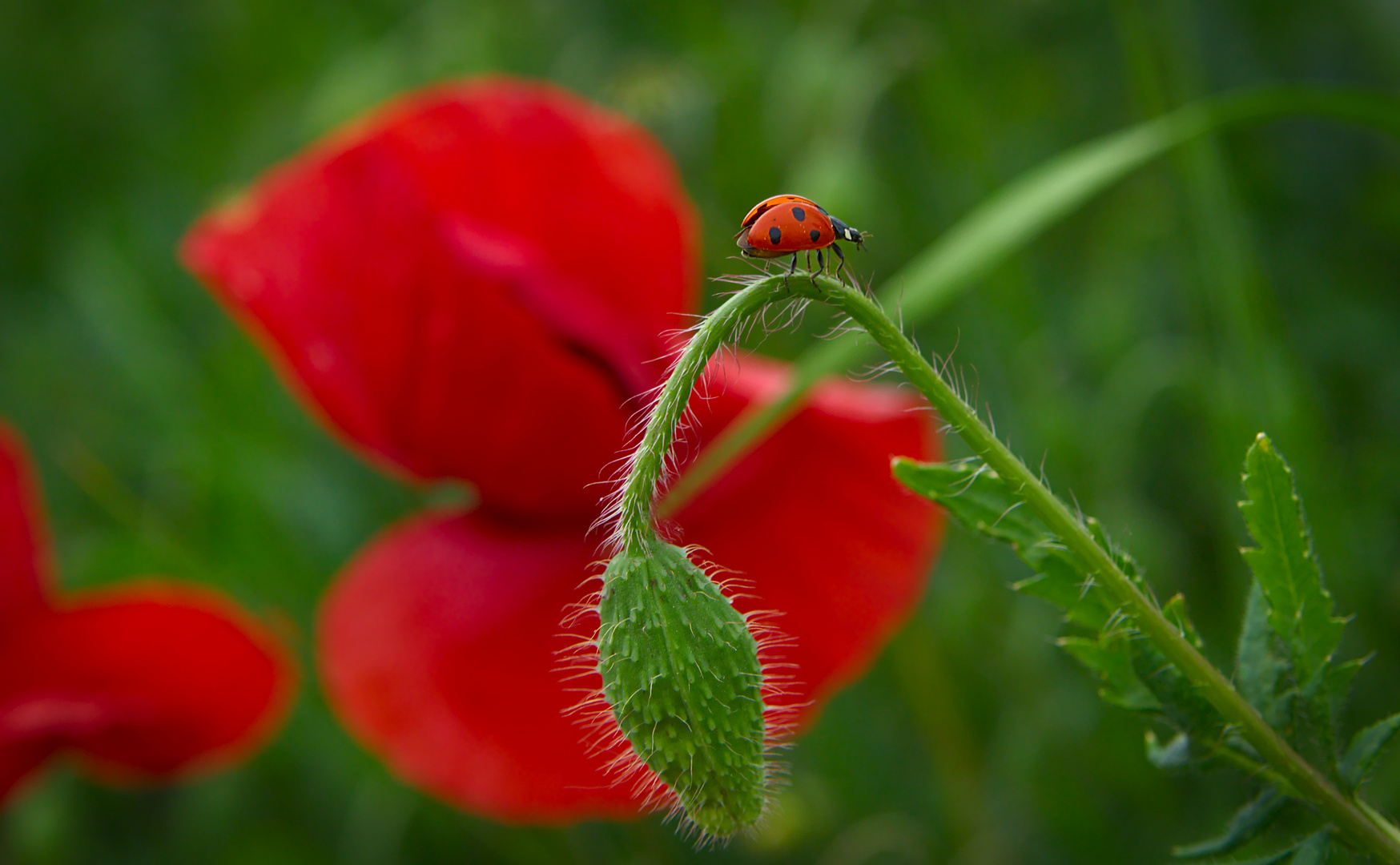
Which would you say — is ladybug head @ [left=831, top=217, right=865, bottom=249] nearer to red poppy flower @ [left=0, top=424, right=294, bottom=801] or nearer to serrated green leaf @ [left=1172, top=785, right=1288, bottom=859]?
Answer: serrated green leaf @ [left=1172, top=785, right=1288, bottom=859]

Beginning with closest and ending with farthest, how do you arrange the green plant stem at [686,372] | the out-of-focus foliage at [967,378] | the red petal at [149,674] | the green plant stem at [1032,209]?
the green plant stem at [686,372]
the green plant stem at [1032,209]
the red petal at [149,674]
the out-of-focus foliage at [967,378]

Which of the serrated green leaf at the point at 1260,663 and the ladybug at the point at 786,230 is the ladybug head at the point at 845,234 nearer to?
the ladybug at the point at 786,230

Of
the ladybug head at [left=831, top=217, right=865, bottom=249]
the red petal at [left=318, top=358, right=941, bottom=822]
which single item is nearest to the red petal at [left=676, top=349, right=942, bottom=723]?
the red petal at [left=318, top=358, right=941, bottom=822]

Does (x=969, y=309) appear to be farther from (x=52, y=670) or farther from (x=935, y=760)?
(x=52, y=670)

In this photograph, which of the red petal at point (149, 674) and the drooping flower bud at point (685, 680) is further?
the red petal at point (149, 674)

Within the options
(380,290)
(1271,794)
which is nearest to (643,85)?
(380,290)

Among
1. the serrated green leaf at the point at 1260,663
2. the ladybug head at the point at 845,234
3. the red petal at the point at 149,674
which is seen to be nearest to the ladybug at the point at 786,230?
the ladybug head at the point at 845,234
